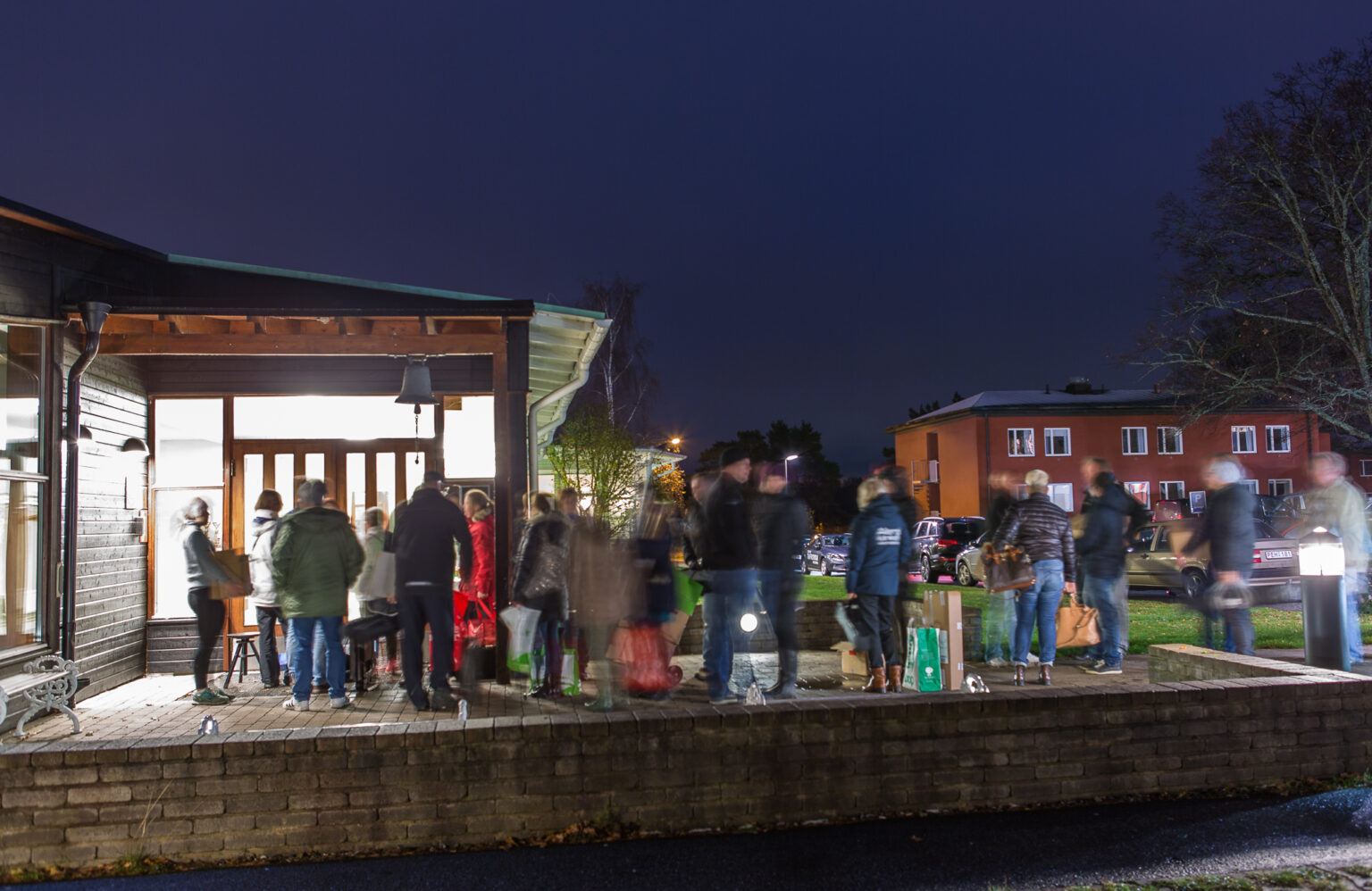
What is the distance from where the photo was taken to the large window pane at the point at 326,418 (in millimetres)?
10750

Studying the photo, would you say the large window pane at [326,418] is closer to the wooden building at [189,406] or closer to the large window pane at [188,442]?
the wooden building at [189,406]

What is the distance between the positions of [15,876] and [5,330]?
5.16 metres

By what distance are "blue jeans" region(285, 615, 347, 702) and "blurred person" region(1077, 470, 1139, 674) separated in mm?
6316

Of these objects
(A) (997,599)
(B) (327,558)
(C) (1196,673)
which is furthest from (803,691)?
(B) (327,558)

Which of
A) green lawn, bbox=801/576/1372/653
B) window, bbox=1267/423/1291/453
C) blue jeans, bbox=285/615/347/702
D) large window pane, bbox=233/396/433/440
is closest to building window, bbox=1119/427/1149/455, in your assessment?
window, bbox=1267/423/1291/453

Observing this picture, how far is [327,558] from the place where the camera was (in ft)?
25.1

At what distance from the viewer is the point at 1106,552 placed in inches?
338

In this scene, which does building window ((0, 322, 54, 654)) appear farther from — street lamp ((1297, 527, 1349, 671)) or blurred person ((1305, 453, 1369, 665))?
blurred person ((1305, 453, 1369, 665))

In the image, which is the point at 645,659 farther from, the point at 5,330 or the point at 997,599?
the point at 5,330

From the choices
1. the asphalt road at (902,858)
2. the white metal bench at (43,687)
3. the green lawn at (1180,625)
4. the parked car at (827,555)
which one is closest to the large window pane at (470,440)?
the green lawn at (1180,625)

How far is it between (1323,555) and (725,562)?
4146mm

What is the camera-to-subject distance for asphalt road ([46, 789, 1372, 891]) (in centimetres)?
422

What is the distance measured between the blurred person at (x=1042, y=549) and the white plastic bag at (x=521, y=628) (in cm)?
399

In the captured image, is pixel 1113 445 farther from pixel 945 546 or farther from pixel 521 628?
pixel 521 628
